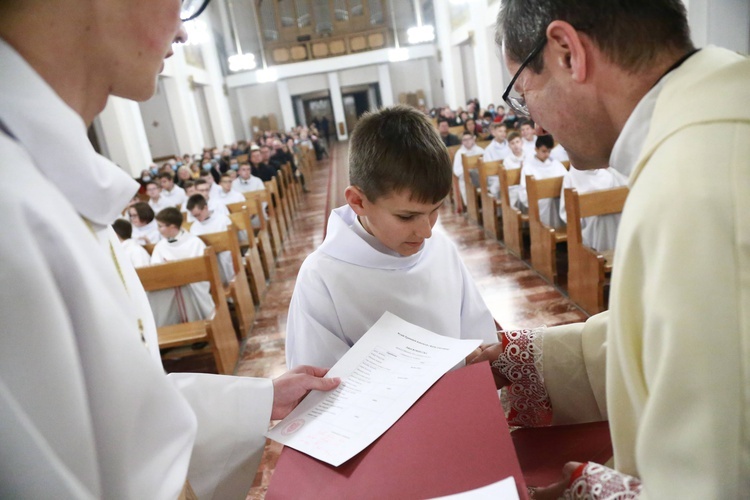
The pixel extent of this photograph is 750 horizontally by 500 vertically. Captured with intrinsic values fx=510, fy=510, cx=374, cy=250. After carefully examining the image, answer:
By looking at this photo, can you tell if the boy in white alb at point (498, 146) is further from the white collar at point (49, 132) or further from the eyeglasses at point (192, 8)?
the white collar at point (49, 132)

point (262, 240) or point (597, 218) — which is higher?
point (597, 218)

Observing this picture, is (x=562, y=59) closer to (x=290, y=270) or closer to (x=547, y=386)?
(x=547, y=386)

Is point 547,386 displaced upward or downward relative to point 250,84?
downward

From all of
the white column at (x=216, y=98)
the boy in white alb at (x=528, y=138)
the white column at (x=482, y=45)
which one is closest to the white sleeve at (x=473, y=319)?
the boy in white alb at (x=528, y=138)

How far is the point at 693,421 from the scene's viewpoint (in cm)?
69

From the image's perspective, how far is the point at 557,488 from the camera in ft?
3.43

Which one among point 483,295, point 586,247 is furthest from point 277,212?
point 586,247

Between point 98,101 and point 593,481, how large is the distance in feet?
3.66

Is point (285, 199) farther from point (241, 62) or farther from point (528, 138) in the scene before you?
point (241, 62)

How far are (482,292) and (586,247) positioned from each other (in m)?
1.13

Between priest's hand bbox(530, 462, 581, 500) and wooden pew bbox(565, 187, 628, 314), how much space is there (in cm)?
307

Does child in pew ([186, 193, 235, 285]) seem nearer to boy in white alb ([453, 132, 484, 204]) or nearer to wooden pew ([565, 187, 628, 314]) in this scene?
boy in white alb ([453, 132, 484, 204])

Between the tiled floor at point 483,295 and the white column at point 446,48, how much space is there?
541 inches

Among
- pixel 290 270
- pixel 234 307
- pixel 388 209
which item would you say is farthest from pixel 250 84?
pixel 388 209
